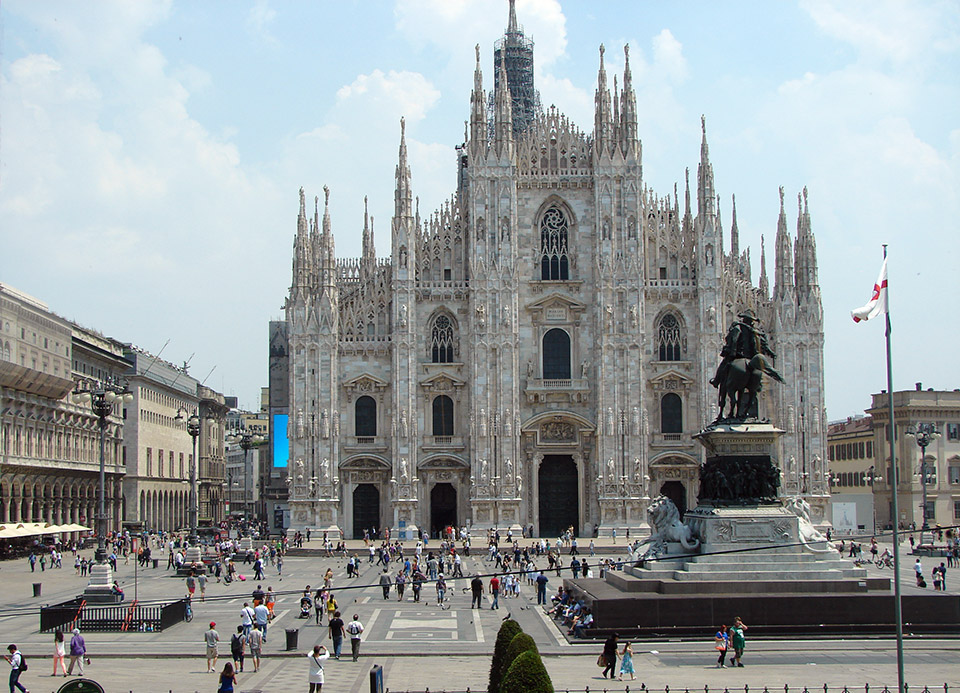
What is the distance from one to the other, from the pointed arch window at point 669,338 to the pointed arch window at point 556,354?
492cm

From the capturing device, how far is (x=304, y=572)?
47.4 m

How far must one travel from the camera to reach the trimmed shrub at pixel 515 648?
17031mm

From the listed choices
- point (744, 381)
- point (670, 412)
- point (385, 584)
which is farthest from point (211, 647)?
point (670, 412)

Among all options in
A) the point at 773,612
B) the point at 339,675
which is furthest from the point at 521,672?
the point at 773,612

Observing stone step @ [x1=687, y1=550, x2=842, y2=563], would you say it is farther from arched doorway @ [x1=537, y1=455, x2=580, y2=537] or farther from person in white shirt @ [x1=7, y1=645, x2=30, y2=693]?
arched doorway @ [x1=537, y1=455, x2=580, y2=537]

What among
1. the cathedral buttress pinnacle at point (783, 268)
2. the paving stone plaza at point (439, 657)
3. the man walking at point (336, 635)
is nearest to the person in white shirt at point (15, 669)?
the paving stone plaza at point (439, 657)

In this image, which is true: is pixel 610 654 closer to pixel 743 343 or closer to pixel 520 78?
pixel 743 343

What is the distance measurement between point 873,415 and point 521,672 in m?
70.2

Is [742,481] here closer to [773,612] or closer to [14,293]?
[773,612]

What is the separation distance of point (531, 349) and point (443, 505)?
9.33m

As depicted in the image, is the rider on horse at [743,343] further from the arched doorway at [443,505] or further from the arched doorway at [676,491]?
the arched doorway at [443,505]

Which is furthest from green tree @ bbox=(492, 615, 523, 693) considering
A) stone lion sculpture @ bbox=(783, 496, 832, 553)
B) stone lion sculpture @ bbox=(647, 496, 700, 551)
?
stone lion sculpture @ bbox=(783, 496, 832, 553)

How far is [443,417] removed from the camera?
61844 mm

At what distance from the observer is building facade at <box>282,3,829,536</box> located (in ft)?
198
